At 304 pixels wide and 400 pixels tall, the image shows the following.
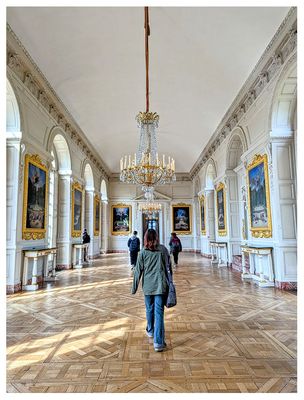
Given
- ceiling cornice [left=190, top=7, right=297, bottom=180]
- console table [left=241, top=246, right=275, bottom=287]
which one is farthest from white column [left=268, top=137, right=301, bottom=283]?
ceiling cornice [left=190, top=7, right=297, bottom=180]

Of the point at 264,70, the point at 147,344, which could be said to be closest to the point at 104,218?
the point at 264,70

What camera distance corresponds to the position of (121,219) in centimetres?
1970

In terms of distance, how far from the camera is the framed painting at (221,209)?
37.0 ft

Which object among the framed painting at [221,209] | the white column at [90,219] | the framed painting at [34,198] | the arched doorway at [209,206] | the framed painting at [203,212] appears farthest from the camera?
the framed painting at [203,212]

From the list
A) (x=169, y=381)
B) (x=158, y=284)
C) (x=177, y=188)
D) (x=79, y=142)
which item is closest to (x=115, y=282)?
(x=158, y=284)

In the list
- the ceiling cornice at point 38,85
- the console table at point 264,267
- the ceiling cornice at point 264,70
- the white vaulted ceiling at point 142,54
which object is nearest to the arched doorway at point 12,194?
the ceiling cornice at point 38,85

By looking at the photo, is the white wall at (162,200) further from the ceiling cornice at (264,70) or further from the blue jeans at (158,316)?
the blue jeans at (158,316)

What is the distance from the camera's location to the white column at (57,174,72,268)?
10344 mm

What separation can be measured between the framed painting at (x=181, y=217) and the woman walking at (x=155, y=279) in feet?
54.3

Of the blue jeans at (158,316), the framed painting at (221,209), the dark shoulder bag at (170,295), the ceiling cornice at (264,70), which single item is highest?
the ceiling cornice at (264,70)

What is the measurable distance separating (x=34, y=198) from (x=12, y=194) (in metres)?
0.91

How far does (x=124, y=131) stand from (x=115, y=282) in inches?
338

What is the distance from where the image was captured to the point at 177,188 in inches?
799

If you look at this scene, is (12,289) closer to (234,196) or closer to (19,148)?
(19,148)
